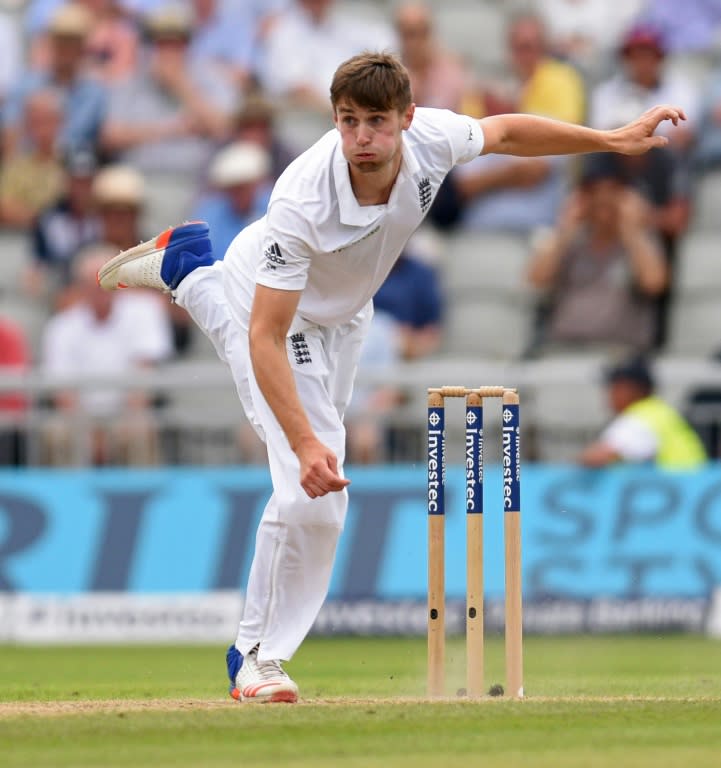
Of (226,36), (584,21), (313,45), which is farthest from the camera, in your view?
(226,36)

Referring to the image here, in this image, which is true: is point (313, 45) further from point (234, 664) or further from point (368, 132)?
point (368, 132)

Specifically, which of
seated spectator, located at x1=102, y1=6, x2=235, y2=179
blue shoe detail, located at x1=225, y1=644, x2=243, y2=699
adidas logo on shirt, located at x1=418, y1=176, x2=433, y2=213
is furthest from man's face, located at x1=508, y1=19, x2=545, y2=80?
blue shoe detail, located at x1=225, y1=644, x2=243, y2=699

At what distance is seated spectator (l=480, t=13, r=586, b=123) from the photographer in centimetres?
1430

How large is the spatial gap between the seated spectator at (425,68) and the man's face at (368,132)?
321 inches

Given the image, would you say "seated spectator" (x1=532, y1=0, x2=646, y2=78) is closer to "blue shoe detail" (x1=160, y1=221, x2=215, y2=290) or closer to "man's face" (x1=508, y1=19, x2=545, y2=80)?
"man's face" (x1=508, y1=19, x2=545, y2=80)

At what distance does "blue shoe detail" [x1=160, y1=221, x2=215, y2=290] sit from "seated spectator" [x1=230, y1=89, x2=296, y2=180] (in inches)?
264

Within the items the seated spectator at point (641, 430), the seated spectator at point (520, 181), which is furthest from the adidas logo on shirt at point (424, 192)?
the seated spectator at point (520, 181)

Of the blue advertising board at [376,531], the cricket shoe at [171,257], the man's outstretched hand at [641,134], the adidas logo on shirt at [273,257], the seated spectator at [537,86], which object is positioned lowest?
the blue advertising board at [376,531]

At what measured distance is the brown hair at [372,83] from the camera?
6.15 meters

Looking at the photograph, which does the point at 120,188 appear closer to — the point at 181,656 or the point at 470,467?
the point at 181,656

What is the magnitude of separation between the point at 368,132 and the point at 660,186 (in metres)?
7.64

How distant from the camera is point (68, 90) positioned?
607 inches

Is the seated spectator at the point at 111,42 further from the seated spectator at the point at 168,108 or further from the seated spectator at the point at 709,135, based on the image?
the seated spectator at the point at 709,135

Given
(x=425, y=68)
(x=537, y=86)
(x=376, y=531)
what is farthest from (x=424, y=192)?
(x=425, y=68)
